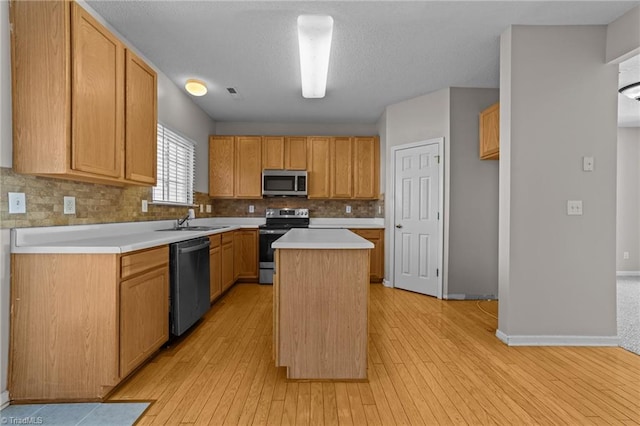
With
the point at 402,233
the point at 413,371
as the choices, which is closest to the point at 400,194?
the point at 402,233

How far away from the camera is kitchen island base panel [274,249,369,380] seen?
86.6 inches

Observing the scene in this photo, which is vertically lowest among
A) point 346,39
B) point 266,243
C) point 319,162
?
point 266,243

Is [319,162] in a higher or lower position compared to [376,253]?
higher

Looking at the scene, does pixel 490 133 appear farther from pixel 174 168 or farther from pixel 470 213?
pixel 174 168

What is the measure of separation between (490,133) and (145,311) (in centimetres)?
395

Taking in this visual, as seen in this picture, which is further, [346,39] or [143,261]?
[346,39]

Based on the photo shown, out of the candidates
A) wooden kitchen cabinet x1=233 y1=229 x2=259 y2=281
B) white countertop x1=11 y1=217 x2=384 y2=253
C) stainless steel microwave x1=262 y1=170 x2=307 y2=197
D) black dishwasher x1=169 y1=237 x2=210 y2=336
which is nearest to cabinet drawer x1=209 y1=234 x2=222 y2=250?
white countertop x1=11 y1=217 x2=384 y2=253

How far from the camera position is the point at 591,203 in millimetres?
2836

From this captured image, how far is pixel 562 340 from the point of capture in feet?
9.31

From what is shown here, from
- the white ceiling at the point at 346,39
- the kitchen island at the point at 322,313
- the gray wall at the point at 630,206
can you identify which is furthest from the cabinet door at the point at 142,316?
the gray wall at the point at 630,206

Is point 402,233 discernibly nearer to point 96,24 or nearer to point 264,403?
point 264,403

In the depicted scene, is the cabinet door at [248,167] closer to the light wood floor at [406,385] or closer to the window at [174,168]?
the window at [174,168]

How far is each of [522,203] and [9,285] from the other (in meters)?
3.74

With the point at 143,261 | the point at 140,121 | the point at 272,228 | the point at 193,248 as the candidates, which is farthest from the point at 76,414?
the point at 272,228
